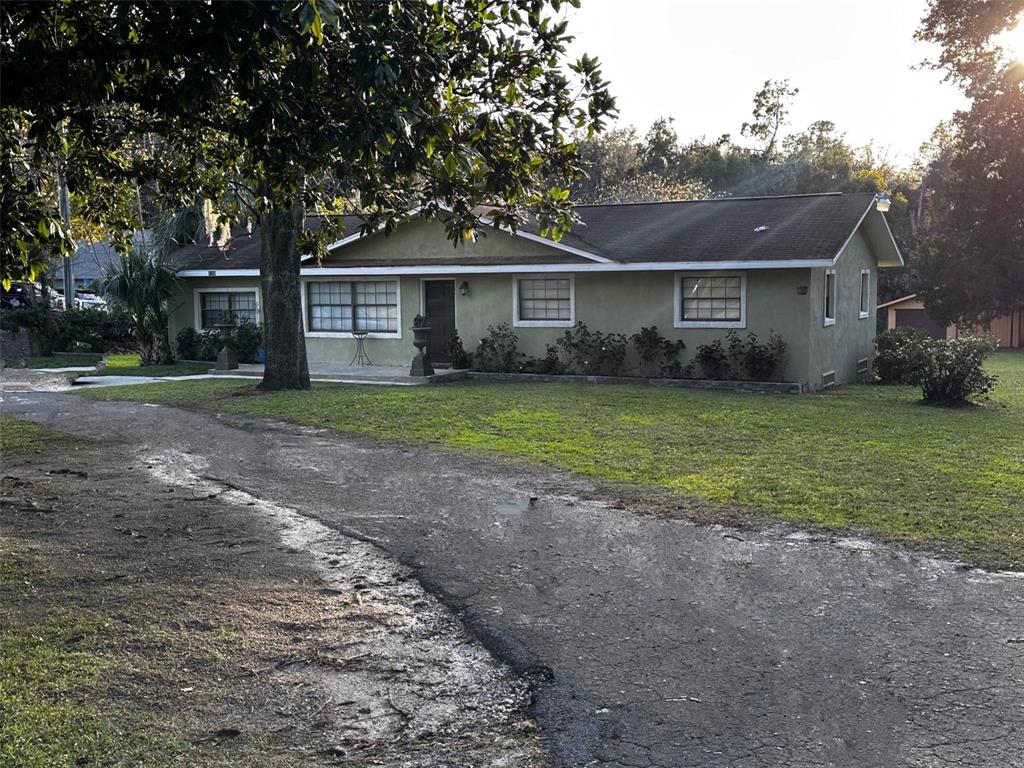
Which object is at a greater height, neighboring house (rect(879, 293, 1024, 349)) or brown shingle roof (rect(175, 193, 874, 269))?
brown shingle roof (rect(175, 193, 874, 269))

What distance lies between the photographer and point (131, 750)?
3.94m

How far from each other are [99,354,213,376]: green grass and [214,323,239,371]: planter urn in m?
0.43

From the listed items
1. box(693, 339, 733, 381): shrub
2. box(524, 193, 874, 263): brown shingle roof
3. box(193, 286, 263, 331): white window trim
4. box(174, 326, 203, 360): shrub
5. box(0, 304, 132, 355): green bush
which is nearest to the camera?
box(524, 193, 874, 263): brown shingle roof

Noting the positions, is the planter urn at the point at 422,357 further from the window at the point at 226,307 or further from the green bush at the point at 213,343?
the window at the point at 226,307

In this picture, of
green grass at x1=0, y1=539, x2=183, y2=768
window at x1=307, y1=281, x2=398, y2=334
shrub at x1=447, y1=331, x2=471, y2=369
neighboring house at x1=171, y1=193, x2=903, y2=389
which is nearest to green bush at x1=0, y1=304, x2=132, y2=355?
neighboring house at x1=171, y1=193, x2=903, y2=389

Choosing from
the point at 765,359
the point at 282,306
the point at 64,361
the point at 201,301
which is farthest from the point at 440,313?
the point at 64,361

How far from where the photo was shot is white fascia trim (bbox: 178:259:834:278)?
1886 cm

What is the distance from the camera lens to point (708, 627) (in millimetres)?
5520

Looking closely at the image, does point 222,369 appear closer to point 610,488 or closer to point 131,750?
point 610,488

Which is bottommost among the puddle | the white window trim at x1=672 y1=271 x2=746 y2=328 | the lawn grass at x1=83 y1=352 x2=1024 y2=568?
the puddle

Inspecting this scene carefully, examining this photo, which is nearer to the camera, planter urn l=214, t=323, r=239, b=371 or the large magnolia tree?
the large magnolia tree

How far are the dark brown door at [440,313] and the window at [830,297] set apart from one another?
329 inches

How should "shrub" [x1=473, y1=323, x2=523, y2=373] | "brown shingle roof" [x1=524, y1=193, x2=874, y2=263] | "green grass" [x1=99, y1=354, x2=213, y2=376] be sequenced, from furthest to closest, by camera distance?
"green grass" [x1=99, y1=354, x2=213, y2=376], "shrub" [x1=473, y1=323, x2=523, y2=373], "brown shingle roof" [x1=524, y1=193, x2=874, y2=263]

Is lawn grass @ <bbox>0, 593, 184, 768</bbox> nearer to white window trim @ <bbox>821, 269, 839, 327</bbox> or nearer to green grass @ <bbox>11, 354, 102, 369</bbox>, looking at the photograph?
white window trim @ <bbox>821, 269, 839, 327</bbox>
